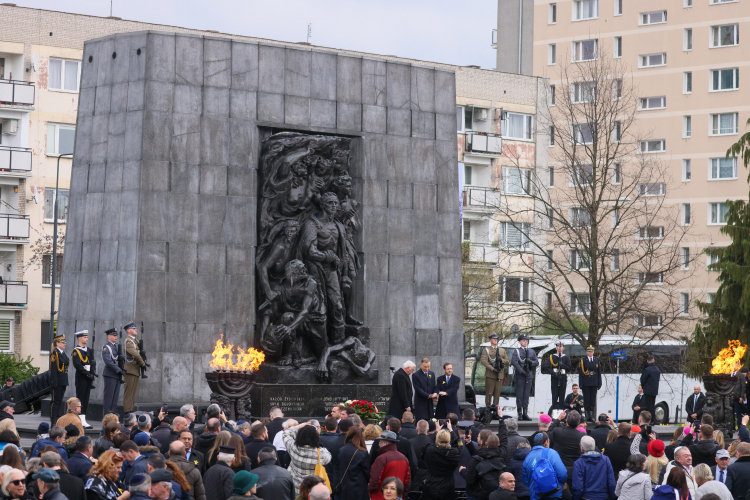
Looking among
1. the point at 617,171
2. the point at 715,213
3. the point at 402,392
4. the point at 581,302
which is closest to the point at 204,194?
the point at 402,392

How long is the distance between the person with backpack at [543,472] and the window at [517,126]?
158 feet

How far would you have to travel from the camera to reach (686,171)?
6544cm

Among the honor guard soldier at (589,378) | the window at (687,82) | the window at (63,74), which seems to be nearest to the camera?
the honor guard soldier at (589,378)

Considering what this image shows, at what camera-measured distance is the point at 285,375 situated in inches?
876

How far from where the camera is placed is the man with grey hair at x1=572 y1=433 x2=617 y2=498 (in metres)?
13.5

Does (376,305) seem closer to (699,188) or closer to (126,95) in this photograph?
(126,95)

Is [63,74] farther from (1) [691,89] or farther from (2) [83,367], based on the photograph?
(1) [691,89]

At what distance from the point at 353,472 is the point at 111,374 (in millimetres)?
8815

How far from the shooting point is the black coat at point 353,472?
13.0m

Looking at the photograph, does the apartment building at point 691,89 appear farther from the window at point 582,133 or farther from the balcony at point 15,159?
the balcony at point 15,159

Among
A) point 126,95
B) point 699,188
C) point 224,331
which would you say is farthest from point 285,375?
point 699,188

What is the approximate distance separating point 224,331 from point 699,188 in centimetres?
4767

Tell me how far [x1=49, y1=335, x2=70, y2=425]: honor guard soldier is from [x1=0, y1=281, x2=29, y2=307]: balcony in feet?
91.2

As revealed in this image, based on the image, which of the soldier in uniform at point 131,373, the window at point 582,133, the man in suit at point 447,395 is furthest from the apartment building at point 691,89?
the soldier in uniform at point 131,373
